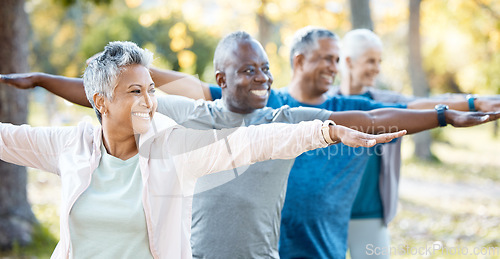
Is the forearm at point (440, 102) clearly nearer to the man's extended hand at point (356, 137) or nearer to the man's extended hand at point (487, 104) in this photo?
the man's extended hand at point (487, 104)

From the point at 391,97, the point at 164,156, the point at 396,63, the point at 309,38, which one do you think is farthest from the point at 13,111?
the point at 396,63

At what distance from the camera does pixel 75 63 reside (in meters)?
30.2

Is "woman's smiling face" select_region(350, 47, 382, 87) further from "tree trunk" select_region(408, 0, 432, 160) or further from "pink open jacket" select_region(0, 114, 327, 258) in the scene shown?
"tree trunk" select_region(408, 0, 432, 160)

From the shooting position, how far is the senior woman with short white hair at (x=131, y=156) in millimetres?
2336

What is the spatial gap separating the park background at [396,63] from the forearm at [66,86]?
0.22 meters

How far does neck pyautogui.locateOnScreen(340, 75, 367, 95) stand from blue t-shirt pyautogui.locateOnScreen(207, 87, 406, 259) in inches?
38.6

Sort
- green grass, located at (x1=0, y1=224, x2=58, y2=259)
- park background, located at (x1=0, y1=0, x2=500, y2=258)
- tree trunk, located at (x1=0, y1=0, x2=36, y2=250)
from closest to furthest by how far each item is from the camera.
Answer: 1. green grass, located at (x1=0, y1=224, x2=58, y2=259)
2. tree trunk, located at (x1=0, y1=0, x2=36, y2=250)
3. park background, located at (x1=0, y1=0, x2=500, y2=258)

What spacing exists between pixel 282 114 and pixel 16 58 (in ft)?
14.5

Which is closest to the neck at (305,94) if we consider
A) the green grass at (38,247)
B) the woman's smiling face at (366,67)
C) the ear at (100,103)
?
the woman's smiling face at (366,67)

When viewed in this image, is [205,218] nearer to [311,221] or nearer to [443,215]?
[311,221]

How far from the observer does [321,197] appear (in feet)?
11.4

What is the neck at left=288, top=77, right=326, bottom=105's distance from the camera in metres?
3.65

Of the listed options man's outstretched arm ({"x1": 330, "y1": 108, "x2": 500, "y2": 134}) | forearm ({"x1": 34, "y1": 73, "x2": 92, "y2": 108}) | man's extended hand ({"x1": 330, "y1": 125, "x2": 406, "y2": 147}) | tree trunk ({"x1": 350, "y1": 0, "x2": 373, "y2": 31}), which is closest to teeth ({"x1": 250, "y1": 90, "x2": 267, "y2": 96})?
man's outstretched arm ({"x1": 330, "y1": 108, "x2": 500, "y2": 134})

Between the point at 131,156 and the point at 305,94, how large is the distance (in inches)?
58.6
